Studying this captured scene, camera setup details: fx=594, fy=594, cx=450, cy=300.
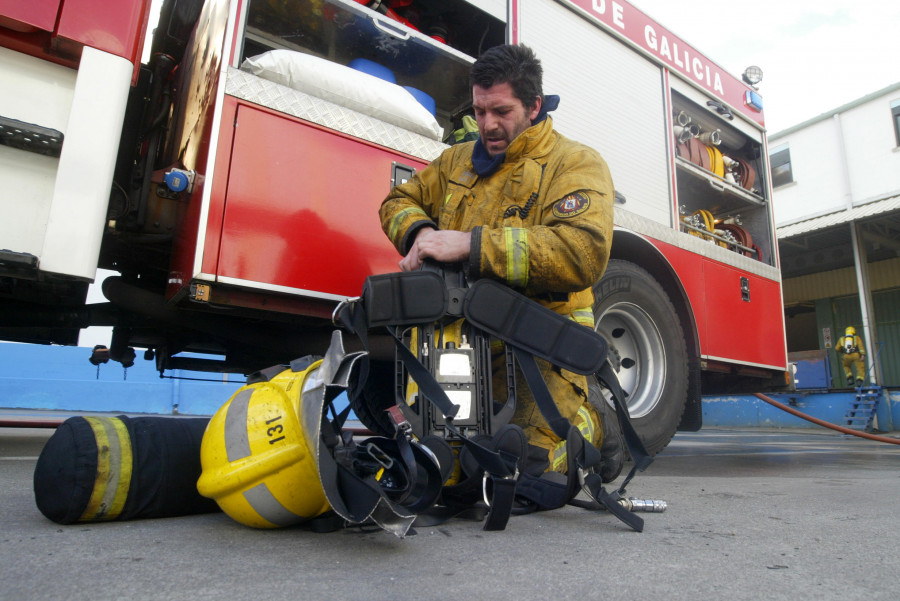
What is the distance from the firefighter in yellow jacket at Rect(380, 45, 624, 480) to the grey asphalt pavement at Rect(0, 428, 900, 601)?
43cm

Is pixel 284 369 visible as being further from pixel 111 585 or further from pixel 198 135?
pixel 198 135

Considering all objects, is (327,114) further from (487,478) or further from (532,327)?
(487,478)

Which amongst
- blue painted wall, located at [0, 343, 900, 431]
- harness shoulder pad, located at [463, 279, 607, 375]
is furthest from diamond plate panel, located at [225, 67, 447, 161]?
blue painted wall, located at [0, 343, 900, 431]

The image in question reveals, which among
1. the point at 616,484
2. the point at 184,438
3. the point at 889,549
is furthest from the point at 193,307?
the point at 889,549

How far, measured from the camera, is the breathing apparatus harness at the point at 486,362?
144cm

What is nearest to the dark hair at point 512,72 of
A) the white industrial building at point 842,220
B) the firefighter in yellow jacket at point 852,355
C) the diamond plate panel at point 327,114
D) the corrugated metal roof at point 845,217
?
the diamond plate panel at point 327,114

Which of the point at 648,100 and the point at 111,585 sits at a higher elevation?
the point at 648,100

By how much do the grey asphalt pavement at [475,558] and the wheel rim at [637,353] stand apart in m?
1.37

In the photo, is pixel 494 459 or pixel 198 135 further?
pixel 198 135

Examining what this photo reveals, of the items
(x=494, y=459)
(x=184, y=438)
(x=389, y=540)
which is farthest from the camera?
(x=184, y=438)

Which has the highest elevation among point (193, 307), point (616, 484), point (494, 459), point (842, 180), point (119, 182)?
point (842, 180)

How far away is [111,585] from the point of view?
0.84 meters

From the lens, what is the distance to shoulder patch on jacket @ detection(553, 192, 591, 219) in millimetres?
1618

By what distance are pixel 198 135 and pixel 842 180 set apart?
14340mm
